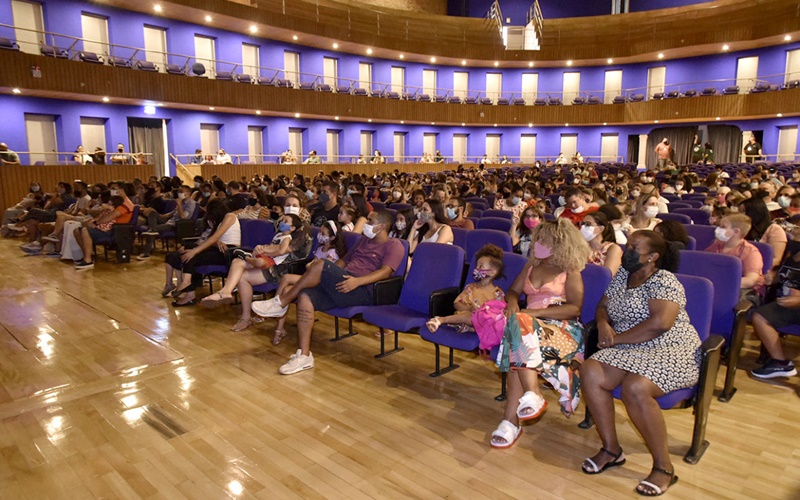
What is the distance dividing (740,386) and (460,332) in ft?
6.78

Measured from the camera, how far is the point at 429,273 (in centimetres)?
435

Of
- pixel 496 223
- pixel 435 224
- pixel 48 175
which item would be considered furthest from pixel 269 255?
pixel 48 175

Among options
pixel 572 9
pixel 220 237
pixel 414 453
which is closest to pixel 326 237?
pixel 220 237

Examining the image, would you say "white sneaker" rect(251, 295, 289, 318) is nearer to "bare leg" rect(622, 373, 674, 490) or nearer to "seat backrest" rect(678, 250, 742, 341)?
"bare leg" rect(622, 373, 674, 490)

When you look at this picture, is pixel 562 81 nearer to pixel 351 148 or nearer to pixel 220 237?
pixel 351 148

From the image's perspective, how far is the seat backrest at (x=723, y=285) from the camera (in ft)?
11.5

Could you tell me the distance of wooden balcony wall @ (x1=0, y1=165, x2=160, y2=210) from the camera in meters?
13.0

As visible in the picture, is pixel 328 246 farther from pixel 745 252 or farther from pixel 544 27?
pixel 544 27

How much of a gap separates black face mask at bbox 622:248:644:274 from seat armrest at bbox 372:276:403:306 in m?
1.96

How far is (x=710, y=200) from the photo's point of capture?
7.51 m

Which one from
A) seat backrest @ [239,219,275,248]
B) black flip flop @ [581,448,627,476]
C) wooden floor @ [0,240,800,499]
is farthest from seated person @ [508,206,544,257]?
seat backrest @ [239,219,275,248]

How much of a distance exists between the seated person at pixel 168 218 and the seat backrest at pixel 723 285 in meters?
7.27

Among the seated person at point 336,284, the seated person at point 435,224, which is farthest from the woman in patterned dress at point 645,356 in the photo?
the seated person at point 435,224

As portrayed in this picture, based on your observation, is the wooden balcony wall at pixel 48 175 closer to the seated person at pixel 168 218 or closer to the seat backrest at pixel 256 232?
the seated person at pixel 168 218
